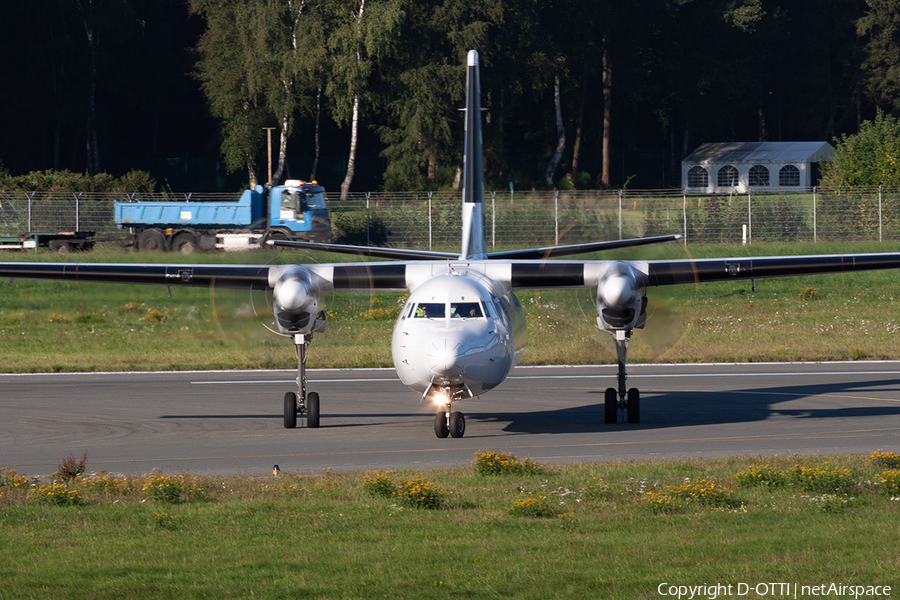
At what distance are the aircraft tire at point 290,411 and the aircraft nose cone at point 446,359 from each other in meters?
3.82

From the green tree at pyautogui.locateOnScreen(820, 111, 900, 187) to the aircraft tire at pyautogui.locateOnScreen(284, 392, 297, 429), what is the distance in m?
44.6

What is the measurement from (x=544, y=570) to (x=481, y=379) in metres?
7.57

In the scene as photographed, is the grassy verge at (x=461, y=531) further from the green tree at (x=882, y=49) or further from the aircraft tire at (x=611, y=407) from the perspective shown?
the green tree at (x=882, y=49)

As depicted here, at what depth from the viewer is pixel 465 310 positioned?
57.0 ft

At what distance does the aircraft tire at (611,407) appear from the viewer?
19.3 metres

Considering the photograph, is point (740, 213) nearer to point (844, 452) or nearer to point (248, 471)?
point (844, 452)

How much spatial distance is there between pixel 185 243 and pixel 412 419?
34569 mm

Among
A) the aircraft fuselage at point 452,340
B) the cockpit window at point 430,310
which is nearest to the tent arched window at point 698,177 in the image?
the aircraft fuselage at point 452,340

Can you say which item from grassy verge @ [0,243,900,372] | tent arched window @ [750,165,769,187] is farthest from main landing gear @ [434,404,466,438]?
tent arched window @ [750,165,769,187]

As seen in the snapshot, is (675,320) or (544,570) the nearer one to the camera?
(544,570)

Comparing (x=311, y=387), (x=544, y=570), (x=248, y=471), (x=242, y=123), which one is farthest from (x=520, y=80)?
(x=544, y=570)

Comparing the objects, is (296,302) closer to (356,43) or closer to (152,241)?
(152,241)

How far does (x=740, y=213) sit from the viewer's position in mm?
50344

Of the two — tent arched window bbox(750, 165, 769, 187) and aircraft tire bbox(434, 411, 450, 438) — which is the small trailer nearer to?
aircraft tire bbox(434, 411, 450, 438)
